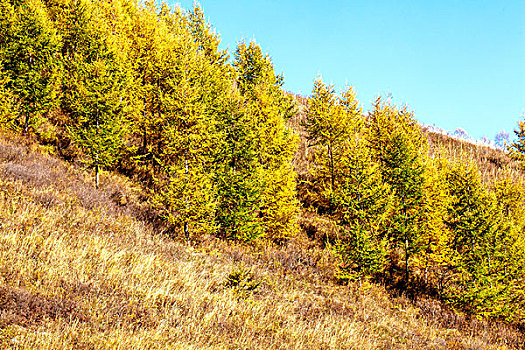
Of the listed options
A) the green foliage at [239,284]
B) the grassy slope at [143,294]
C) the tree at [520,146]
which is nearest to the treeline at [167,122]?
the grassy slope at [143,294]

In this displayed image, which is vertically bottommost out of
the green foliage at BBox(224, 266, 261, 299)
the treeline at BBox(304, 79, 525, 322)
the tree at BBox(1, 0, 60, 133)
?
the green foliage at BBox(224, 266, 261, 299)

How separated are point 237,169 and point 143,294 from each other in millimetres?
13773

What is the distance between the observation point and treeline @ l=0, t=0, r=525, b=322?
18.2m

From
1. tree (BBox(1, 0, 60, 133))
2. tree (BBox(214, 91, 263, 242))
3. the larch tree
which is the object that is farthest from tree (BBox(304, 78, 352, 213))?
tree (BBox(1, 0, 60, 133))

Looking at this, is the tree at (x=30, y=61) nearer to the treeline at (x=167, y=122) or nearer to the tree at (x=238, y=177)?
the treeline at (x=167, y=122)

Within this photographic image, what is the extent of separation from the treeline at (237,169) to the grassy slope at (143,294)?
203 cm

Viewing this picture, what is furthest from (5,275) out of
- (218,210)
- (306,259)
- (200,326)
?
(306,259)

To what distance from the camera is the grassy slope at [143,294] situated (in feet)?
20.7

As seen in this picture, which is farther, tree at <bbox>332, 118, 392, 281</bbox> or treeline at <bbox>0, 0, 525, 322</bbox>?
tree at <bbox>332, 118, 392, 281</bbox>

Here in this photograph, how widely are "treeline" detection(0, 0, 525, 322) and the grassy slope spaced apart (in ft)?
6.66

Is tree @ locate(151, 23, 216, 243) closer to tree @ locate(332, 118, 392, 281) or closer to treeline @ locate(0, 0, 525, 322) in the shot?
treeline @ locate(0, 0, 525, 322)

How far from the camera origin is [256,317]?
31.1ft

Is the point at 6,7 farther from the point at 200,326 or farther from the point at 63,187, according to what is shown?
the point at 200,326

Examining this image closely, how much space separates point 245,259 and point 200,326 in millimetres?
9690
